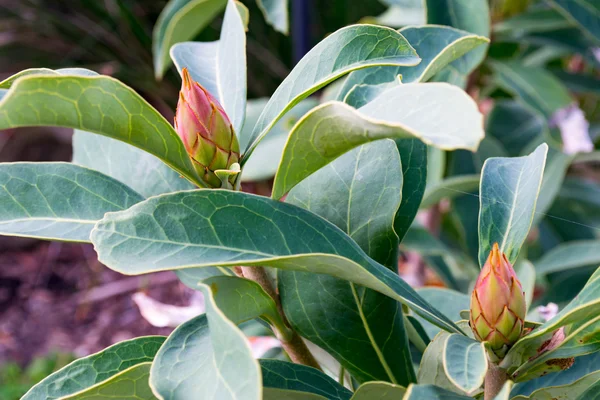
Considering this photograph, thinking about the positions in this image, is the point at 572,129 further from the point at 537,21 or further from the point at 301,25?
the point at 301,25

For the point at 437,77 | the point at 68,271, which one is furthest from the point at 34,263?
the point at 437,77

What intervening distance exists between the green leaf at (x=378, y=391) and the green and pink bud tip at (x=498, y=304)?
2.5 inches

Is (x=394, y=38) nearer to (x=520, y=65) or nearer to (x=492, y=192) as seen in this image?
(x=492, y=192)

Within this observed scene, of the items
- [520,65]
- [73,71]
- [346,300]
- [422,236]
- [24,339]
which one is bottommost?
[24,339]

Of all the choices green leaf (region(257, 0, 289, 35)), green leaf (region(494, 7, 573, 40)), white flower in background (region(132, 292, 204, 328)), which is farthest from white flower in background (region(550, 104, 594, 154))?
white flower in background (region(132, 292, 204, 328))

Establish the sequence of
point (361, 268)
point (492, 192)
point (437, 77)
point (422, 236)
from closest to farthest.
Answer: point (361, 268) < point (492, 192) < point (437, 77) < point (422, 236)

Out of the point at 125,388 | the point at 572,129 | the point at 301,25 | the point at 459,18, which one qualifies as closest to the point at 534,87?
the point at 572,129

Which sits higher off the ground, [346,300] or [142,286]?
[346,300]

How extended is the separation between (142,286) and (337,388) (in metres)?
2.30

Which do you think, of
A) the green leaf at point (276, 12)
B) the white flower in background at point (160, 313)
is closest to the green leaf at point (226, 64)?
the white flower in background at point (160, 313)

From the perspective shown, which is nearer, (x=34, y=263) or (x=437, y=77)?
(x=437, y=77)

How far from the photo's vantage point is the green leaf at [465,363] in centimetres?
32

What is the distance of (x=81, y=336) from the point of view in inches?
97.3

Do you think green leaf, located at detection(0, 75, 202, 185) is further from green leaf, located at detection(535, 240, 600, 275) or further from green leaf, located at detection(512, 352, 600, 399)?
green leaf, located at detection(535, 240, 600, 275)
